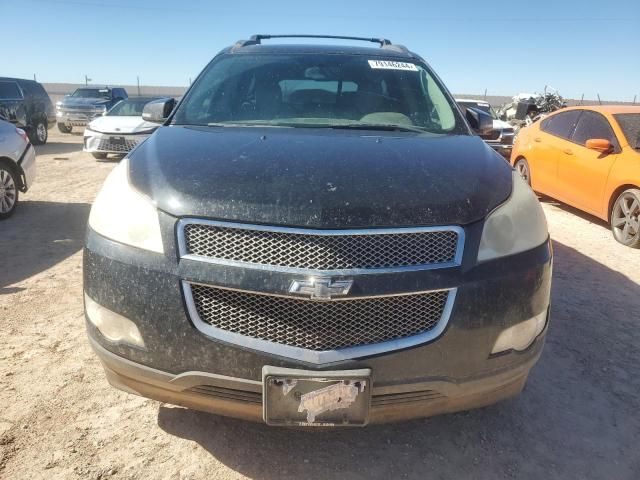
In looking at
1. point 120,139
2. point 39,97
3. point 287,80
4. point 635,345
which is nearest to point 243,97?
point 287,80

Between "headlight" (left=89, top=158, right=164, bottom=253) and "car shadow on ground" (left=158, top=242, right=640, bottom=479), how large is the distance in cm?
100

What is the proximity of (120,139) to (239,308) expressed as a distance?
1022 cm

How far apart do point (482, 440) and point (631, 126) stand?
214 inches

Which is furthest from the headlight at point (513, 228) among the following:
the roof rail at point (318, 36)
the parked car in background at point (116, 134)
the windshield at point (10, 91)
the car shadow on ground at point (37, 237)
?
the windshield at point (10, 91)

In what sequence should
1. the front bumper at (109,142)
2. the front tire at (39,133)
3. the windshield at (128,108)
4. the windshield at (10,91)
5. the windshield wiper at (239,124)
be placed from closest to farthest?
the windshield wiper at (239,124), the front bumper at (109,142), the windshield at (128,108), the windshield at (10,91), the front tire at (39,133)

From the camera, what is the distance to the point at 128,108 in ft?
41.2

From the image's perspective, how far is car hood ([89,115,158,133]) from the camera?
429 inches

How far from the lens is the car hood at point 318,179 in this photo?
1918 millimetres

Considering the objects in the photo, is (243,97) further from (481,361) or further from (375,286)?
(481,361)

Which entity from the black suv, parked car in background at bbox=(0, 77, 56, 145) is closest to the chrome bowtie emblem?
the black suv

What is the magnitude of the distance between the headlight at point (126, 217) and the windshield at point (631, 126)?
6.00 m

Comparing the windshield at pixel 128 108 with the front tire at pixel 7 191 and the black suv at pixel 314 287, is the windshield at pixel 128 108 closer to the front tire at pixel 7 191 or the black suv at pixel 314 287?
the front tire at pixel 7 191

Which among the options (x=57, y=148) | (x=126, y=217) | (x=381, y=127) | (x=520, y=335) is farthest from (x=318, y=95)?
(x=57, y=148)

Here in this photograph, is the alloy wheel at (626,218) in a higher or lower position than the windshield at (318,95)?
lower
